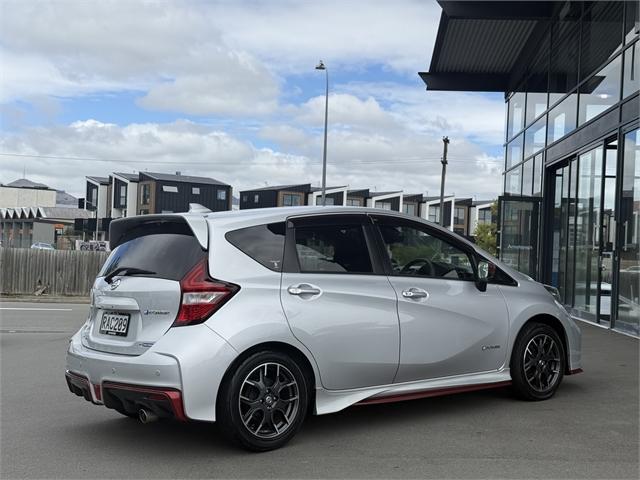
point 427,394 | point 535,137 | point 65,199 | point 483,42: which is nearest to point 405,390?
point 427,394

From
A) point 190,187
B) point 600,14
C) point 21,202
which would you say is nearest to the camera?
point 600,14

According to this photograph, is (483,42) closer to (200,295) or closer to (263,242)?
(263,242)

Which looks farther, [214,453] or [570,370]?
[570,370]

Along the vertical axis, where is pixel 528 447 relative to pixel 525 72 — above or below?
below

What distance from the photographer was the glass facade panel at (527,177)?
17.4 m

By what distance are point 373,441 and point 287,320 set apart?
1.09 meters

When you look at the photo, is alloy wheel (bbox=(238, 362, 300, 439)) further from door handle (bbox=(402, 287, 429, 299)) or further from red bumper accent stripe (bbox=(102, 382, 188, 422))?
door handle (bbox=(402, 287, 429, 299))

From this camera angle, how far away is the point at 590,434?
5.17m

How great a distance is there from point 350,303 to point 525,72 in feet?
47.2

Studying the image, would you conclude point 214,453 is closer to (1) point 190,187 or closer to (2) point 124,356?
(2) point 124,356

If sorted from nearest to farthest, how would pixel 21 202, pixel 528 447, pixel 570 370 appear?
1. pixel 528 447
2. pixel 570 370
3. pixel 21 202

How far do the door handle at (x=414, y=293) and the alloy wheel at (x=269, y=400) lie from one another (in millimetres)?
1146

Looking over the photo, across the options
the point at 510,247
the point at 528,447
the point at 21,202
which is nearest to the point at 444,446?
the point at 528,447

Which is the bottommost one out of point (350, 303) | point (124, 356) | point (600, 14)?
point (124, 356)
